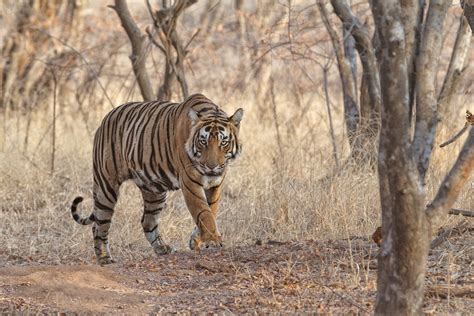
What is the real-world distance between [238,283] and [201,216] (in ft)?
4.22

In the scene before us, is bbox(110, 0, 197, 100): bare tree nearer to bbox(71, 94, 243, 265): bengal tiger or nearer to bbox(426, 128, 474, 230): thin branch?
bbox(71, 94, 243, 265): bengal tiger

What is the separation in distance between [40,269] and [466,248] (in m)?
2.49

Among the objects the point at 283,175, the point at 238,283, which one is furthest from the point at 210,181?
the point at 283,175

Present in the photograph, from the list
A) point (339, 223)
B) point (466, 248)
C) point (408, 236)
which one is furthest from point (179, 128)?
point (408, 236)

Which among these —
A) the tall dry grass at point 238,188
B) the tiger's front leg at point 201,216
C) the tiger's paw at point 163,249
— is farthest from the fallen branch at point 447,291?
the tiger's paw at point 163,249

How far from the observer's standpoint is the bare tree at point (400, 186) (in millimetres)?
3473

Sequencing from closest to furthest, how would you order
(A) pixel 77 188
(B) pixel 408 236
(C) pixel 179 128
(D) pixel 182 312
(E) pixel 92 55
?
(B) pixel 408 236, (D) pixel 182 312, (C) pixel 179 128, (A) pixel 77 188, (E) pixel 92 55

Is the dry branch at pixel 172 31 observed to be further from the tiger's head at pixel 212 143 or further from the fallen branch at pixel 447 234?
the fallen branch at pixel 447 234

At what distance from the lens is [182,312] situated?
4336mm

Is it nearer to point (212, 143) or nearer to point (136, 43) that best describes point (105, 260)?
point (212, 143)

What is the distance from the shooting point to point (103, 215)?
7125 millimetres

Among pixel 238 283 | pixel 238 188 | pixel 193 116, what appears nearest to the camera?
pixel 238 283

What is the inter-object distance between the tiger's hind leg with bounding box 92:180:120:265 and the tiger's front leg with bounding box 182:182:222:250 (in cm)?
100

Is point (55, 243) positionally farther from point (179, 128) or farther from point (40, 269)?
point (40, 269)
